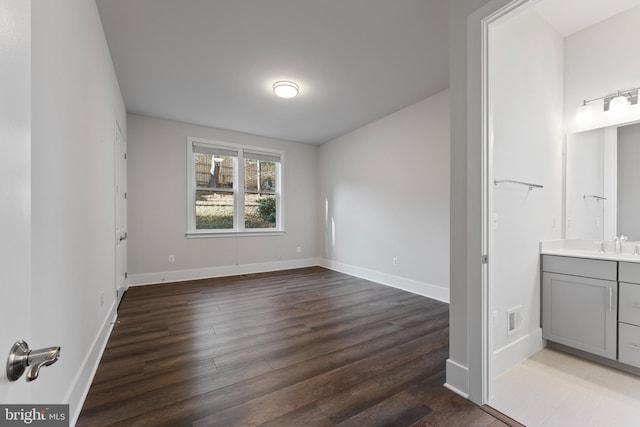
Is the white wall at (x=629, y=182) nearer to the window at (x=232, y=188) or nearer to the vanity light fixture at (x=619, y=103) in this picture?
the vanity light fixture at (x=619, y=103)

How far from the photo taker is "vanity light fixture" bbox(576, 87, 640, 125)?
212cm

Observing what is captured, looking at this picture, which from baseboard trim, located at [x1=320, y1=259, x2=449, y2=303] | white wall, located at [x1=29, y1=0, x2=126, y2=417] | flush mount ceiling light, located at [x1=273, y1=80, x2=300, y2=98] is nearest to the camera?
white wall, located at [x1=29, y1=0, x2=126, y2=417]

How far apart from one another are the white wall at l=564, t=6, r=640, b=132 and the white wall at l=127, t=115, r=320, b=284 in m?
4.43

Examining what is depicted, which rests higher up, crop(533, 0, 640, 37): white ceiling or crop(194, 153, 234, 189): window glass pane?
crop(533, 0, 640, 37): white ceiling

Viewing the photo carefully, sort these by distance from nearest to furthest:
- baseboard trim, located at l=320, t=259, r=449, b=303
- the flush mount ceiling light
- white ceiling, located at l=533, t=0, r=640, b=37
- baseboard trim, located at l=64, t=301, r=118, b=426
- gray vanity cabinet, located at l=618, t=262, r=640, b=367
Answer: baseboard trim, located at l=64, t=301, r=118, b=426, gray vanity cabinet, located at l=618, t=262, r=640, b=367, white ceiling, located at l=533, t=0, r=640, b=37, the flush mount ceiling light, baseboard trim, located at l=320, t=259, r=449, b=303

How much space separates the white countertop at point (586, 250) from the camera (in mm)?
2010

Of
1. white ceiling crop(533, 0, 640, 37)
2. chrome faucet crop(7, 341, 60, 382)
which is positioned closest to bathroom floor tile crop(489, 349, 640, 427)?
chrome faucet crop(7, 341, 60, 382)

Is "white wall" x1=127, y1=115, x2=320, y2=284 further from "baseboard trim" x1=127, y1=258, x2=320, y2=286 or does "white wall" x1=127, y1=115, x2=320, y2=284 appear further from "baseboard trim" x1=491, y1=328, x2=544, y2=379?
"baseboard trim" x1=491, y1=328, x2=544, y2=379

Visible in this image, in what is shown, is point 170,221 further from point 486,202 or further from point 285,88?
point 486,202

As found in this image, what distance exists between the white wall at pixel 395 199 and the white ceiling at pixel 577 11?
1192mm

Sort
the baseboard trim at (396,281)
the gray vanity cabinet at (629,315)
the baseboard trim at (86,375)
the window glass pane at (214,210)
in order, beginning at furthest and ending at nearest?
the window glass pane at (214,210) → the baseboard trim at (396,281) → the gray vanity cabinet at (629,315) → the baseboard trim at (86,375)

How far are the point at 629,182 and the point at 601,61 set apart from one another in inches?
41.2

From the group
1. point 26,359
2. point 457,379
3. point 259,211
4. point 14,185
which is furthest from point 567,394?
point 259,211

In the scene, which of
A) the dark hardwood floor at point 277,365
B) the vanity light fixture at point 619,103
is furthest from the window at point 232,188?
the vanity light fixture at point 619,103
